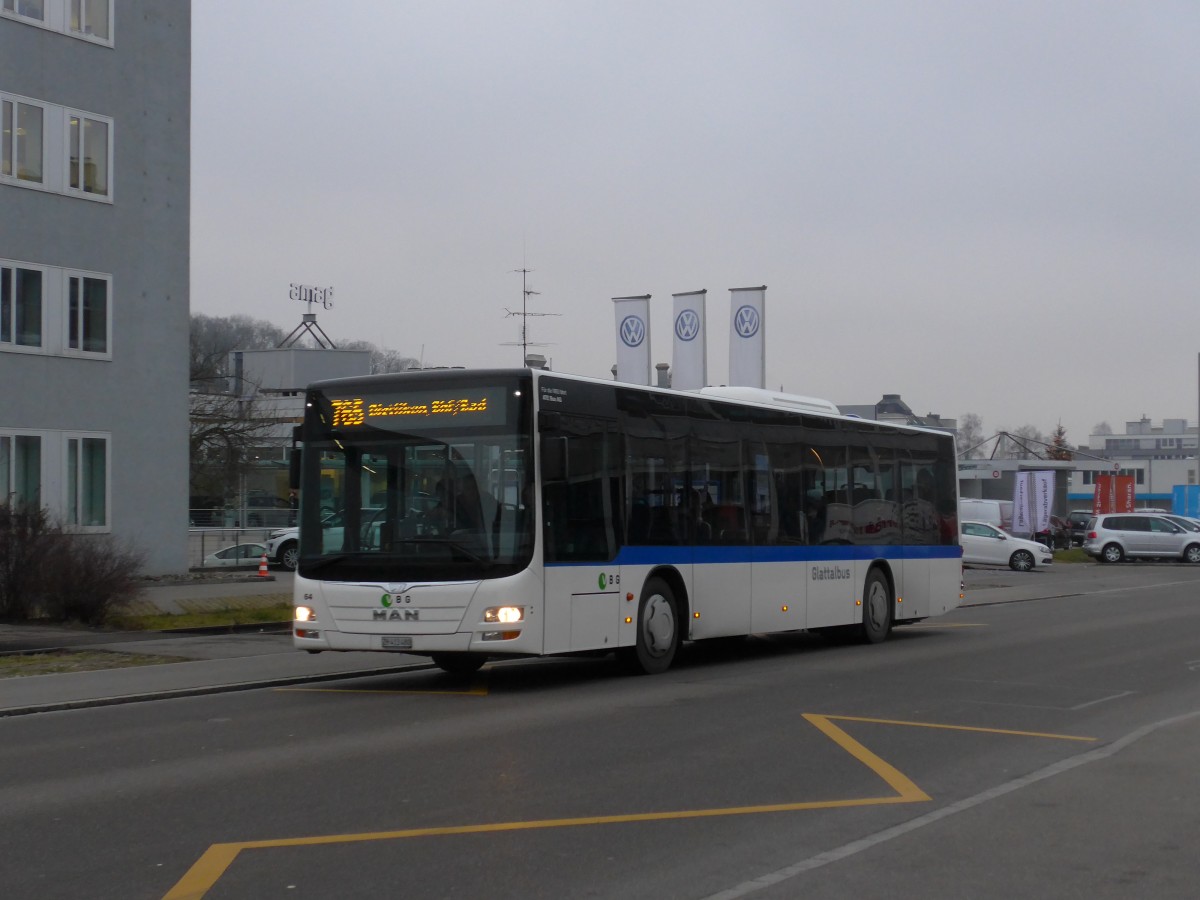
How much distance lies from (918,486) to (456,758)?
12665mm

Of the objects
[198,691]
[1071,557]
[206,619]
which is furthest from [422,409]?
[1071,557]

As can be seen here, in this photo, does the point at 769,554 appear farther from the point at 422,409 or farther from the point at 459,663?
the point at 422,409

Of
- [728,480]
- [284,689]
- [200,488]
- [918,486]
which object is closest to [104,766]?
[284,689]

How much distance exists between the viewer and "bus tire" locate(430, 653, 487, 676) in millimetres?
14992

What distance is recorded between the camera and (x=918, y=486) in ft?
68.5

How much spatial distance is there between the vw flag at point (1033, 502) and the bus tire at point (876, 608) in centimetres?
3808

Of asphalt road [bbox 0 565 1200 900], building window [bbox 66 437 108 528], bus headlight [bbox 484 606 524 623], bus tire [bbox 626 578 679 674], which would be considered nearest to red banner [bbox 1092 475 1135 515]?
building window [bbox 66 437 108 528]

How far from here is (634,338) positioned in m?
35.8

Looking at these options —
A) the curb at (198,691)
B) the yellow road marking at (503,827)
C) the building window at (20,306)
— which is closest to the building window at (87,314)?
the building window at (20,306)

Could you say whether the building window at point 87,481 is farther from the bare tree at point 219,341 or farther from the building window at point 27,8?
the bare tree at point 219,341

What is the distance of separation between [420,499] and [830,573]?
22.8 ft

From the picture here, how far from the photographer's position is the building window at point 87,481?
29406 millimetres

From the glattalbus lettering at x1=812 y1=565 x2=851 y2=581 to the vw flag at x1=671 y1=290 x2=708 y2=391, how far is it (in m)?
16.4

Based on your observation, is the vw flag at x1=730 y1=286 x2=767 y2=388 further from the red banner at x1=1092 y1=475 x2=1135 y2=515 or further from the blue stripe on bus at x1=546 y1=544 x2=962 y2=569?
the red banner at x1=1092 y1=475 x2=1135 y2=515
